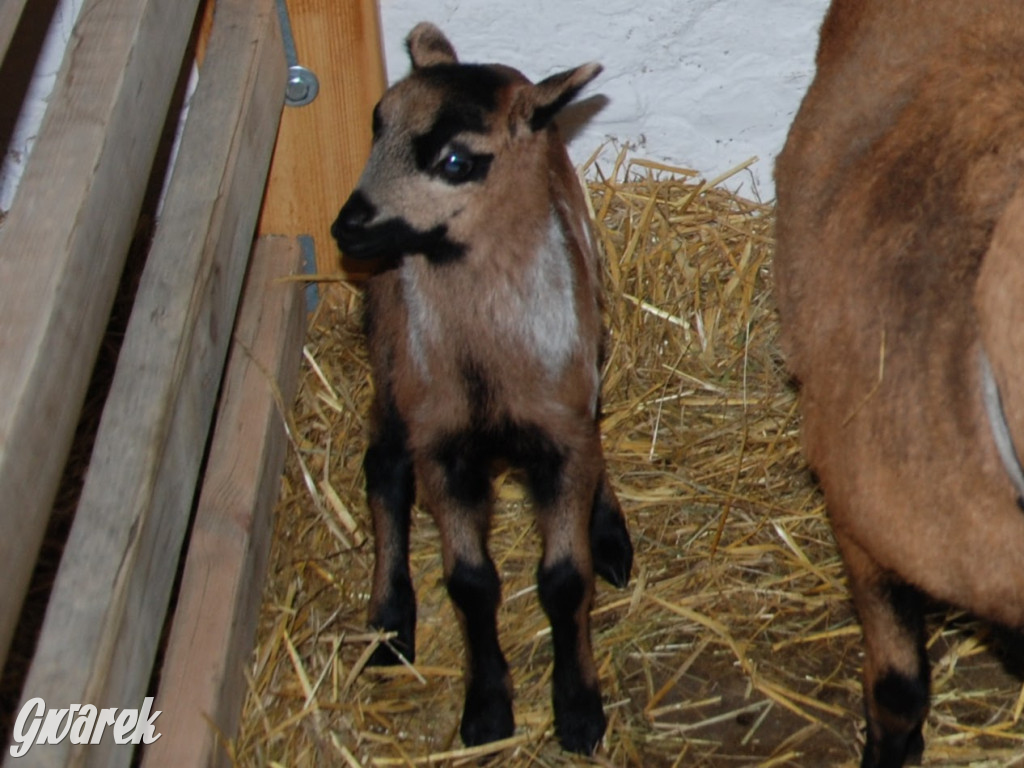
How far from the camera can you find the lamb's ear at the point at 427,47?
12.8 feet

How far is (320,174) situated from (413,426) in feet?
3.59

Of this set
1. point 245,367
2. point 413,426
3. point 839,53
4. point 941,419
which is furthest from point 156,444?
point 839,53

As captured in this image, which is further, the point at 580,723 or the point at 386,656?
the point at 386,656

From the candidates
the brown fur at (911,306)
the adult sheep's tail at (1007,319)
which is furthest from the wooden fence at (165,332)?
the adult sheep's tail at (1007,319)

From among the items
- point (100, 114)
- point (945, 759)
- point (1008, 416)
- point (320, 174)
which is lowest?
point (945, 759)

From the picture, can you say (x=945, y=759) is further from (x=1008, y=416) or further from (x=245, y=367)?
(x=245, y=367)

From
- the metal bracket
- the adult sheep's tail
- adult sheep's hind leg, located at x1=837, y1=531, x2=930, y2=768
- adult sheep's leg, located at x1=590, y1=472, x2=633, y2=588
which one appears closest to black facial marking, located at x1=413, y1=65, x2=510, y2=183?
the metal bracket

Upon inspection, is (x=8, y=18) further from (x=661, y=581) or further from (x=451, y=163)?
(x=661, y=581)

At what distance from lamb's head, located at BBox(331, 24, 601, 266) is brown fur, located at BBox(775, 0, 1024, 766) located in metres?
0.65

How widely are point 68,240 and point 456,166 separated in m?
1.08

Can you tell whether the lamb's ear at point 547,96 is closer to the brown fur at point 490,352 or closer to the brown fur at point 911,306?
the brown fur at point 490,352

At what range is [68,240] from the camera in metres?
2.62

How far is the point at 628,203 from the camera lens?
491cm

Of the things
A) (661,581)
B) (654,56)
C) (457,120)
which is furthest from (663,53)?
(661,581)
